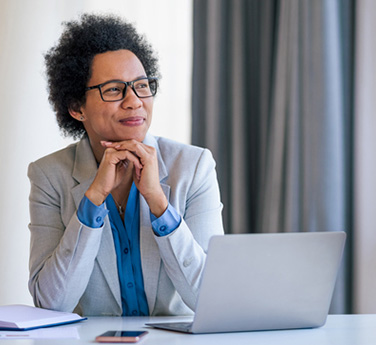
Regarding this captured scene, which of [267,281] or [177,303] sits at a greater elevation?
[267,281]

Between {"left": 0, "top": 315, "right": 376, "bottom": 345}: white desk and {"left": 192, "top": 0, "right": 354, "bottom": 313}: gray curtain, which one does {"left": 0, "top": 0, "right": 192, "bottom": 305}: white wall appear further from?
{"left": 0, "top": 315, "right": 376, "bottom": 345}: white desk

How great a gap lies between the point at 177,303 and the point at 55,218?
17.5 inches

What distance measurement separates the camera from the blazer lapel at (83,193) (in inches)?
73.4

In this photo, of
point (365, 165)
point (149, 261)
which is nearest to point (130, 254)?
point (149, 261)

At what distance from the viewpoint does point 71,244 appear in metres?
1.74

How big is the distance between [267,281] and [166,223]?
517 mm

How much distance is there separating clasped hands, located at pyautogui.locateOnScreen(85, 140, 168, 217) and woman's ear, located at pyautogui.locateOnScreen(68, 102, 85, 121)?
0.22 m

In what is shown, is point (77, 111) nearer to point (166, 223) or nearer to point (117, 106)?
point (117, 106)

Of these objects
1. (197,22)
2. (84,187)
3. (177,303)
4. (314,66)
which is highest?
(197,22)

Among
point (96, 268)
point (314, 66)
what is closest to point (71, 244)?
point (96, 268)

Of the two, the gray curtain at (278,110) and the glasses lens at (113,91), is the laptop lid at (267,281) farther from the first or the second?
the gray curtain at (278,110)

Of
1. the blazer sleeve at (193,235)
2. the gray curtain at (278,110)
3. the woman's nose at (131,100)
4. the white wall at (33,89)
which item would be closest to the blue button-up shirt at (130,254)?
the blazer sleeve at (193,235)

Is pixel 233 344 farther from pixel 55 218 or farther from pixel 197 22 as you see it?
pixel 197 22

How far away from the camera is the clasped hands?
70.1 inches
